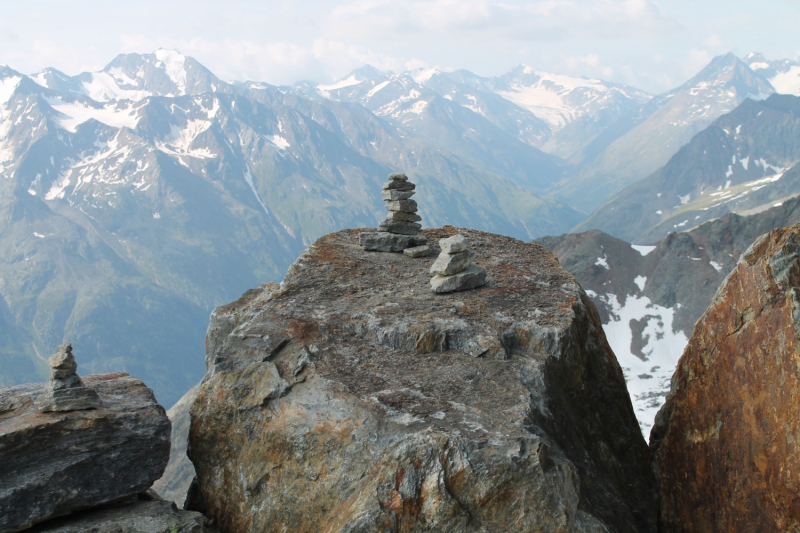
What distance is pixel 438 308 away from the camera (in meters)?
17.8

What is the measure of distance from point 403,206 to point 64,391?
1583cm

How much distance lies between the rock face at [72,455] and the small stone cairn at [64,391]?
0.63ft

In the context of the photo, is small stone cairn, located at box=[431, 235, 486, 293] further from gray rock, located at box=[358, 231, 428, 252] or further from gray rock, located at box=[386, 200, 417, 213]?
gray rock, located at box=[386, 200, 417, 213]

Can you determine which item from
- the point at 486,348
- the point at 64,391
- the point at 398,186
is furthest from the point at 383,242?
the point at 64,391

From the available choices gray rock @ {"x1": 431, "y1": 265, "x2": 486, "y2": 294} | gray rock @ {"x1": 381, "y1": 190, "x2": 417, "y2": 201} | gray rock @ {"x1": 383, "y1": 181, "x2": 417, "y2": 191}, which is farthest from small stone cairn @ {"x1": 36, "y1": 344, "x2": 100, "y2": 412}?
gray rock @ {"x1": 383, "y1": 181, "x2": 417, "y2": 191}

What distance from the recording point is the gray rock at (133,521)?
39.9 feet

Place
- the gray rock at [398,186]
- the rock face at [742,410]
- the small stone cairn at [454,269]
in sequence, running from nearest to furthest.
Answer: the rock face at [742,410] → the small stone cairn at [454,269] → the gray rock at [398,186]

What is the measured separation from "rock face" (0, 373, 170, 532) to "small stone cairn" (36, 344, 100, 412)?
0.19 metres

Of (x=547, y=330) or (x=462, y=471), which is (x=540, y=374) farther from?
(x=462, y=471)

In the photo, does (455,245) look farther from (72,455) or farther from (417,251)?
(72,455)

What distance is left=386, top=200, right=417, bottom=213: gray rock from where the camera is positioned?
83.6ft

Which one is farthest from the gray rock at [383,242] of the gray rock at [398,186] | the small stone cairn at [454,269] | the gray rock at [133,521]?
the gray rock at [133,521]

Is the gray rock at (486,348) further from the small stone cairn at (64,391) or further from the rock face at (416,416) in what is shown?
the small stone cairn at (64,391)

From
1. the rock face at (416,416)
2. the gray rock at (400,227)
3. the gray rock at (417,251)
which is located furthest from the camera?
the gray rock at (400,227)
